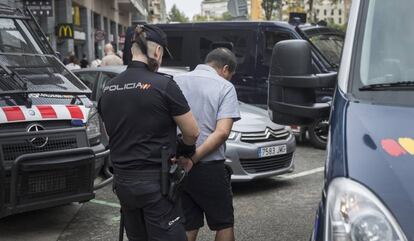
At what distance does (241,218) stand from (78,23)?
27.0m

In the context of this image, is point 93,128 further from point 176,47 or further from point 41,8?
point 41,8

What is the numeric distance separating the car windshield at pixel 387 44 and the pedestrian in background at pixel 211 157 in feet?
4.06

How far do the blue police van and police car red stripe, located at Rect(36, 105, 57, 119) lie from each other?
97.8 inches

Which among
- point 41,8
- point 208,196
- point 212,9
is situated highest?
point 212,9

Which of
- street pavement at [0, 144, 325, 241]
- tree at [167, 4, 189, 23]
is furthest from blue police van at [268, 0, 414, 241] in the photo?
tree at [167, 4, 189, 23]

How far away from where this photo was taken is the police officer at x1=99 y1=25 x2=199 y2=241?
3.31 meters

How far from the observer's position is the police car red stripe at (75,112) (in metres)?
5.50

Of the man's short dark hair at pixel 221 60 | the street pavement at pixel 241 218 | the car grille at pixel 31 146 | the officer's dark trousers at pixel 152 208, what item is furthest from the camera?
the street pavement at pixel 241 218

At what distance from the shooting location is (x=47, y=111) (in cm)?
530

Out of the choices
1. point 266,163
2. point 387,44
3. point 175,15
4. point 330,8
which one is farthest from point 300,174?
point 175,15

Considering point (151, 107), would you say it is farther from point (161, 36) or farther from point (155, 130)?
point (161, 36)

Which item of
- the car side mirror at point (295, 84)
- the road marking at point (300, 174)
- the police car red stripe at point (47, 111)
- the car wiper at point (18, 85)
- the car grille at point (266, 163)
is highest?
the car side mirror at point (295, 84)

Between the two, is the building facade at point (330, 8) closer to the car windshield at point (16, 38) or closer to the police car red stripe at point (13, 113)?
the car windshield at point (16, 38)

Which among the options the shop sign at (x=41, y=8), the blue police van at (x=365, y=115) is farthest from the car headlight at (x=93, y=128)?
the shop sign at (x=41, y=8)
